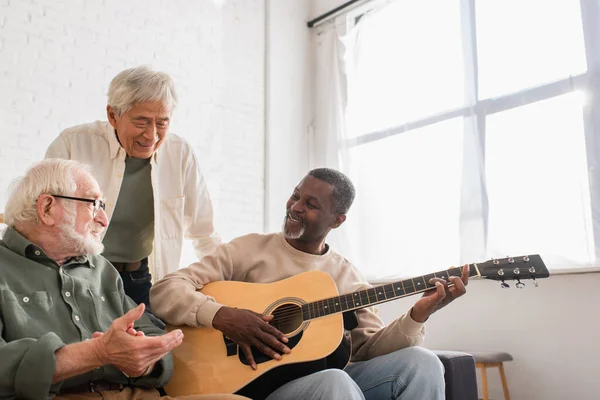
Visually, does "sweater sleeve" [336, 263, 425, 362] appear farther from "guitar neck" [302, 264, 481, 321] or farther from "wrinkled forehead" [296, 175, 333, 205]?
"wrinkled forehead" [296, 175, 333, 205]

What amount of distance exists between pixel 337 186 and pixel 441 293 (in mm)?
678

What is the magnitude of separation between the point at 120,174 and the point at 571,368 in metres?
2.49

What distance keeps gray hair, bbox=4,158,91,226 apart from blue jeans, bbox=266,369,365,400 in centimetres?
81

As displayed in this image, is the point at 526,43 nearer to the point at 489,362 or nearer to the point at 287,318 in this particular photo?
the point at 489,362

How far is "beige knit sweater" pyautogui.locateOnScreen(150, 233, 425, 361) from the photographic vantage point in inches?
75.6

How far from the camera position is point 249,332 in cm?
183

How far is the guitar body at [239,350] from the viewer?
1.81 meters

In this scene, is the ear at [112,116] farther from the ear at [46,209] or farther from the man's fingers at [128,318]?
the man's fingers at [128,318]

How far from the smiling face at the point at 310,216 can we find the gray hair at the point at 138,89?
586mm

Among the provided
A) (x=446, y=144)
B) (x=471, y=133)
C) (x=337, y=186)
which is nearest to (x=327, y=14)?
(x=446, y=144)

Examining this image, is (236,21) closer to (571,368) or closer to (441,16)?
(441,16)

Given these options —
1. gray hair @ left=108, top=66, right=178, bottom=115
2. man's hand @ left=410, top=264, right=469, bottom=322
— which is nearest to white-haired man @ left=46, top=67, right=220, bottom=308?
gray hair @ left=108, top=66, right=178, bottom=115

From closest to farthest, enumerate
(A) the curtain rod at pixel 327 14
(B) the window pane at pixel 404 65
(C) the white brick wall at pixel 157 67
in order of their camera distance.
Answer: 1. (C) the white brick wall at pixel 157 67
2. (B) the window pane at pixel 404 65
3. (A) the curtain rod at pixel 327 14

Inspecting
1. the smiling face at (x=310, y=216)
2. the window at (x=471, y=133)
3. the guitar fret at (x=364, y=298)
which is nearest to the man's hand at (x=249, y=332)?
the guitar fret at (x=364, y=298)
